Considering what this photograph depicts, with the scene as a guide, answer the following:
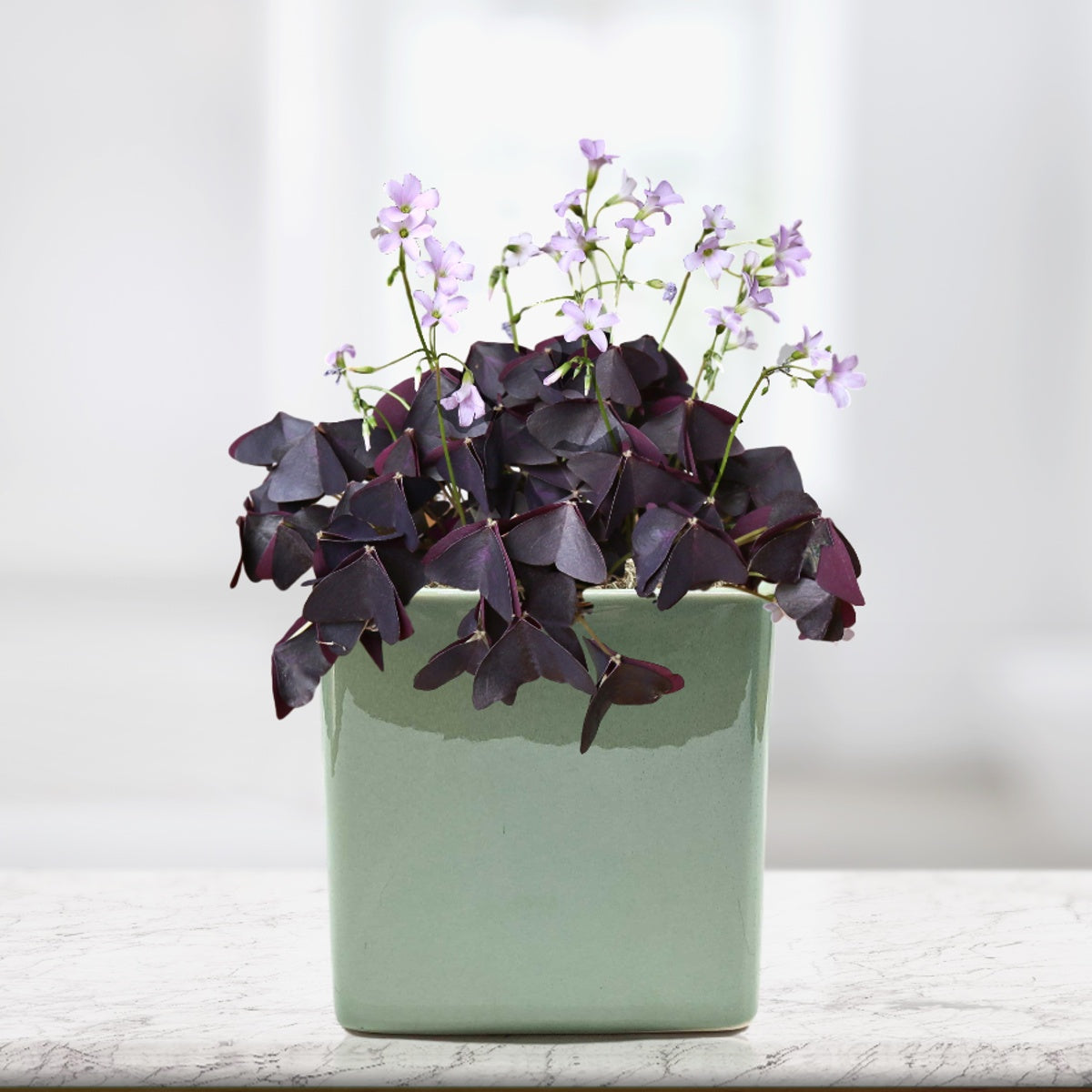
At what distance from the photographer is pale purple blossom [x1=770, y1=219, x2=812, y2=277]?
1.48ft

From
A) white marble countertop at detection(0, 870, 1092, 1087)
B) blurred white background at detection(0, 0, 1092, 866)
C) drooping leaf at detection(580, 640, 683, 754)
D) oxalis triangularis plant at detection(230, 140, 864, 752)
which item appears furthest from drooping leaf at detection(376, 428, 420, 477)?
blurred white background at detection(0, 0, 1092, 866)

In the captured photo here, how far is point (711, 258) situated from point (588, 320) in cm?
5

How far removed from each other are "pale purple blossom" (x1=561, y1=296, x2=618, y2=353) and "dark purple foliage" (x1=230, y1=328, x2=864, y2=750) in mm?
15

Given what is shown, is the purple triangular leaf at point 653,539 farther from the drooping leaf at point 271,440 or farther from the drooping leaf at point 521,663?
the drooping leaf at point 271,440

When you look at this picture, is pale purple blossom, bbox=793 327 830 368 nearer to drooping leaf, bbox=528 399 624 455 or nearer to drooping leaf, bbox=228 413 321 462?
drooping leaf, bbox=528 399 624 455

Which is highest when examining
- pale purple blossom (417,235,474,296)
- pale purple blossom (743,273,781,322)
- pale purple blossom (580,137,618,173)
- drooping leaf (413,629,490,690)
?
pale purple blossom (580,137,618,173)

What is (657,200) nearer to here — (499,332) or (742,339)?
(742,339)

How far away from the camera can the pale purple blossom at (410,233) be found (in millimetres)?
410

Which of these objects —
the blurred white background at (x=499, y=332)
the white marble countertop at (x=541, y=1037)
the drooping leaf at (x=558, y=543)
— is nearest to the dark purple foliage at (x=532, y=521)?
the drooping leaf at (x=558, y=543)

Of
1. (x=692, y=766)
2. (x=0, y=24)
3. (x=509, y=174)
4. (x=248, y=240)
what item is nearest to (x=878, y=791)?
(x=509, y=174)

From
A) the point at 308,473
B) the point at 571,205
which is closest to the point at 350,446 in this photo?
the point at 308,473

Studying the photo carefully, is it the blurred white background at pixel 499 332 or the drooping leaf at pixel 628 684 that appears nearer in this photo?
the drooping leaf at pixel 628 684

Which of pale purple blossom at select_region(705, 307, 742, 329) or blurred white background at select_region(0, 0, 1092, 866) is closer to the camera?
pale purple blossom at select_region(705, 307, 742, 329)

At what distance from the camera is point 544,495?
1.44ft
